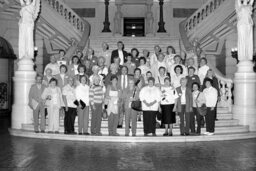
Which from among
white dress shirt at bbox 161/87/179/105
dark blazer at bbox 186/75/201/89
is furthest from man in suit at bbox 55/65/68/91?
dark blazer at bbox 186/75/201/89

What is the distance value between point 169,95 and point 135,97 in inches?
35.8

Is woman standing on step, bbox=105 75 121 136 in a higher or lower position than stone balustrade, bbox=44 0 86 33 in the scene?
lower

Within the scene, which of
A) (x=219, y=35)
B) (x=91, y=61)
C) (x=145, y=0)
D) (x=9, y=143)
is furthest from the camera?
(x=145, y=0)

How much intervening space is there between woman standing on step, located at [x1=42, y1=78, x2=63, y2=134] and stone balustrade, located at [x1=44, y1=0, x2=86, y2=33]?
286 inches

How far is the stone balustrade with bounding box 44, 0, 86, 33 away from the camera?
16.8 meters

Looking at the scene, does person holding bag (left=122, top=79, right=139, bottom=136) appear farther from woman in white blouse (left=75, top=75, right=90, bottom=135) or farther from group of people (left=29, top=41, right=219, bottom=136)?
woman in white blouse (left=75, top=75, right=90, bottom=135)

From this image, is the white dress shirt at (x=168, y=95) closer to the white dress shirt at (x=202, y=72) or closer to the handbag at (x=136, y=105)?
the handbag at (x=136, y=105)

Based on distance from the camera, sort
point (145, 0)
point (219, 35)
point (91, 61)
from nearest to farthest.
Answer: point (91, 61), point (219, 35), point (145, 0)

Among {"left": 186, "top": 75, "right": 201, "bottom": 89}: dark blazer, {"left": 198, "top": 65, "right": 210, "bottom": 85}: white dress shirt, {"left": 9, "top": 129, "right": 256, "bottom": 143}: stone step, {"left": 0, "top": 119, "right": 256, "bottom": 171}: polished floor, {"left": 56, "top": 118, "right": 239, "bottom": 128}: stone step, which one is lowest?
{"left": 0, "top": 119, "right": 256, "bottom": 171}: polished floor

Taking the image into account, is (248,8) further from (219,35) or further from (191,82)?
(219,35)

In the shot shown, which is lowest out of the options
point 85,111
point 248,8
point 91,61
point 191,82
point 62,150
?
point 62,150

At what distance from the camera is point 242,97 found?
1145cm

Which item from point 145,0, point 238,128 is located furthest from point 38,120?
point 145,0

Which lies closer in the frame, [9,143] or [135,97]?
[9,143]
